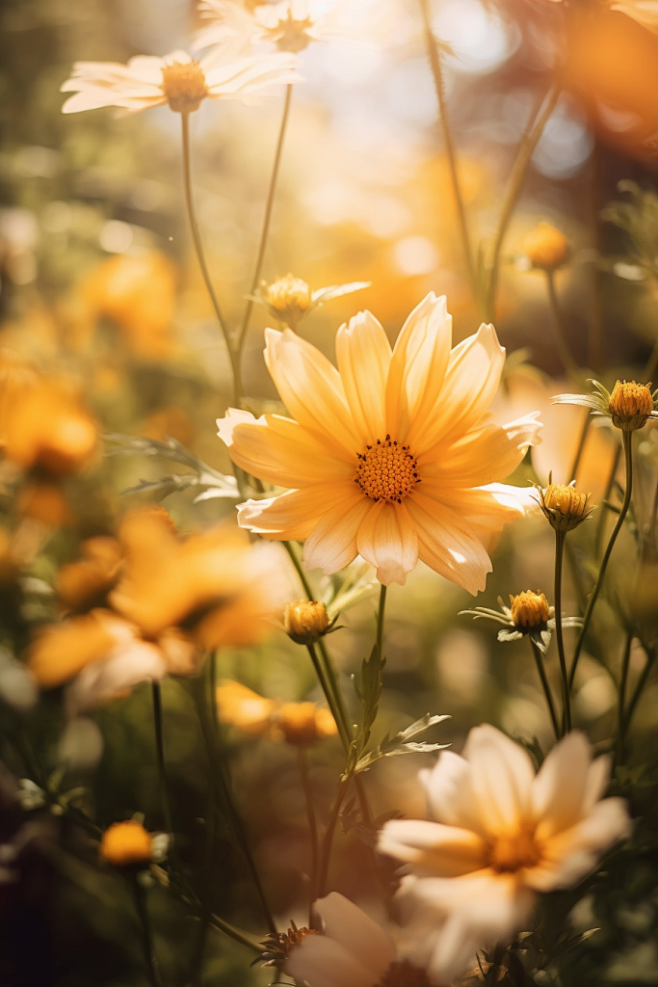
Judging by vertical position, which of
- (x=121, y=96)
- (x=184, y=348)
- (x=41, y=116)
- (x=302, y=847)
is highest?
(x=41, y=116)

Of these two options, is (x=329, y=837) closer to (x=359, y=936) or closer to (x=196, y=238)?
(x=359, y=936)

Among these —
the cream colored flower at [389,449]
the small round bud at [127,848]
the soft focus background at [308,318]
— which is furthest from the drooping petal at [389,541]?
the small round bud at [127,848]

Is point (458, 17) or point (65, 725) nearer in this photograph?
point (458, 17)

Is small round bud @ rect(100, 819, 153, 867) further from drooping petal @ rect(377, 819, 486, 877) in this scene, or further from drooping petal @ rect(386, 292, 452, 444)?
drooping petal @ rect(386, 292, 452, 444)

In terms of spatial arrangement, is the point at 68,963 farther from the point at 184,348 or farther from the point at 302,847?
the point at 184,348

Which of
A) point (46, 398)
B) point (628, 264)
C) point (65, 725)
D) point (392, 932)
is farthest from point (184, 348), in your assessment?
point (392, 932)

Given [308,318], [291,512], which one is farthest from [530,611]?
[308,318]

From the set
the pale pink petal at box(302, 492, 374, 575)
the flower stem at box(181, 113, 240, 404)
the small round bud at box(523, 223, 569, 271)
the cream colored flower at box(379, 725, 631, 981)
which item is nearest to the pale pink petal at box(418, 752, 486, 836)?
the cream colored flower at box(379, 725, 631, 981)
